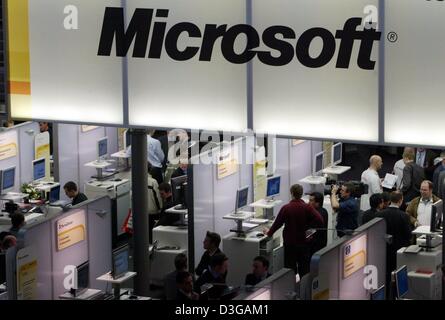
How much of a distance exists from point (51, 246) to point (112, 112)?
136 cm

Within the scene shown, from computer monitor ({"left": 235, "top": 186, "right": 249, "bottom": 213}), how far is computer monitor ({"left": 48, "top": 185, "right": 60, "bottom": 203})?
8.08 ft

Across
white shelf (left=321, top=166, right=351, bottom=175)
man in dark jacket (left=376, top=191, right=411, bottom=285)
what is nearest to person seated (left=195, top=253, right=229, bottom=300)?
man in dark jacket (left=376, top=191, right=411, bottom=285)

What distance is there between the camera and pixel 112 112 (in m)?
10.9

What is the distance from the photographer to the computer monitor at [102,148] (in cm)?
1625

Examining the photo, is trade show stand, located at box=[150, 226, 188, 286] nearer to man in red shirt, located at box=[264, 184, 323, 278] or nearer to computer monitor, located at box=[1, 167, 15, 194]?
man in red shirt, located at box=[264, 184, 323, 278]

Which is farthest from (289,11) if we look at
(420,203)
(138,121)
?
(420,203)

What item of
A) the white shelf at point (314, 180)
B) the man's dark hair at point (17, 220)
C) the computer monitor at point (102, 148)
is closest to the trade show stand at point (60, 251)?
the man's dark hair at point (17, 220)

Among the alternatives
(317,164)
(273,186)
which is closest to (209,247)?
(273,186)

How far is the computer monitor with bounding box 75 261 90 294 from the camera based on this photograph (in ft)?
33.8

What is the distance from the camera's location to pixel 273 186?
45.8 feet

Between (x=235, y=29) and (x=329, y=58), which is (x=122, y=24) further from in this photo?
(x=329, y=58)

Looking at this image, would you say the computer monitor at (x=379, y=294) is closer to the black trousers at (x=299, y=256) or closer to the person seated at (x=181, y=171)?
the black trousers at (x=299, y=256)

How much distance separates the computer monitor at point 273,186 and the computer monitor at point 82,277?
148 inches

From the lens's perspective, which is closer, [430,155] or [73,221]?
[73,221]
